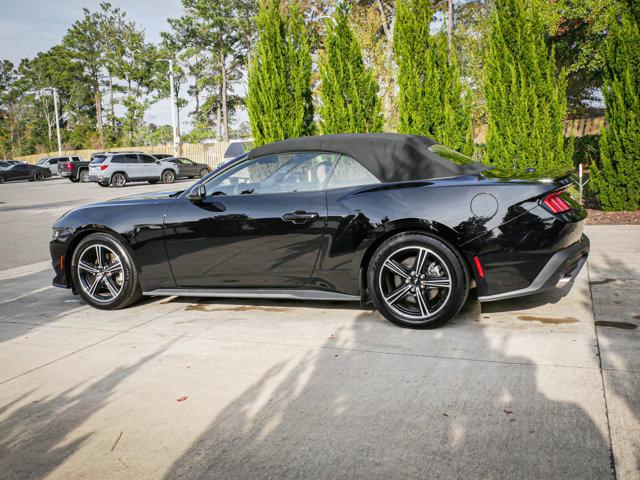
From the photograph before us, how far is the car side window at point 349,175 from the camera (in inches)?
169

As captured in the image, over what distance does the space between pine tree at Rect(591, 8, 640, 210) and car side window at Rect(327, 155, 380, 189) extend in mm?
6363

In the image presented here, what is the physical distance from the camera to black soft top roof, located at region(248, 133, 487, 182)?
13.8 feet

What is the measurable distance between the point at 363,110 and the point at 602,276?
5.91m

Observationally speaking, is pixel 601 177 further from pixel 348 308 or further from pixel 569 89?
pixel 569 89

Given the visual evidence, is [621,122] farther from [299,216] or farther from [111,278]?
[111,278]

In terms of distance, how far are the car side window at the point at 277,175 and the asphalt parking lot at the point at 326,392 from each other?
1070 millimetres

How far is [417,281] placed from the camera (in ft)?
13.2

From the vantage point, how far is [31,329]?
183 inches

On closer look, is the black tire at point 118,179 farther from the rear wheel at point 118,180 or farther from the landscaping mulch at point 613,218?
the landscaping mulch at point 613,218

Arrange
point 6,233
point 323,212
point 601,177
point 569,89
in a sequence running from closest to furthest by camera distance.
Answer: point 323,212 < point 601,177 < point 6,233 < point 569,89

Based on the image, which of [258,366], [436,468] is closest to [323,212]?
[258,366]

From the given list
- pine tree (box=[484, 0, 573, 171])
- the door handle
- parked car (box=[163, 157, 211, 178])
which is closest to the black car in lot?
parked car (box=[163, 157, 211, 178])

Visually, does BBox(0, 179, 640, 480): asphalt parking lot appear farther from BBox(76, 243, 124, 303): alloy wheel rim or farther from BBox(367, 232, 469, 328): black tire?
BBox(76, 243, 124, 303): alloy wheel rim

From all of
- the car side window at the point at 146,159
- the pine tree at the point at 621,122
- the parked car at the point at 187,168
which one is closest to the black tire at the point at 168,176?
the parked car at the point at 187,168
